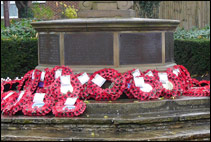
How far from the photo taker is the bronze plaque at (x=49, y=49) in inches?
308

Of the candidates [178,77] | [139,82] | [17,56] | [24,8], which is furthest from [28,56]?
[24,8]

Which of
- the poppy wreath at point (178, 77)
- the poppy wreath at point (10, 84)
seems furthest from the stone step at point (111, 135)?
the poppy wreath at point (10, 84)

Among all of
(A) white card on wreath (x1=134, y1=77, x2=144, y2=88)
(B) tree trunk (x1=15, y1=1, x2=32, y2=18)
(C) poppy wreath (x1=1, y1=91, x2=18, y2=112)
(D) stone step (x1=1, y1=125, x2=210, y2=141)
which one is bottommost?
(D) stone step (x1=1, y1=125, x2=210, y2=141)

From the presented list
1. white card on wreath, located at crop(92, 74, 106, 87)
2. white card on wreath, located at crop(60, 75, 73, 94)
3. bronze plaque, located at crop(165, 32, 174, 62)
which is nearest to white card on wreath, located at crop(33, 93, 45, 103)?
white card on wreath, located at crop(60, 75, 73, 94)

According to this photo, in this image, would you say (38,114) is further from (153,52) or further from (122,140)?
(153,52)

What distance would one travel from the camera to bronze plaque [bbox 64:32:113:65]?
24.8 ft

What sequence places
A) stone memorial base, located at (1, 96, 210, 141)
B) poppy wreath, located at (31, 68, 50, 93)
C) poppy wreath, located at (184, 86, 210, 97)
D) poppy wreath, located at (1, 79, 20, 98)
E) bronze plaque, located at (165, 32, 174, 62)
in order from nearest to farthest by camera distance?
1. stone memorial base, located at (1, 96, 210, 141)
2. poppy wreath, located at (184, 86, 210, 97)
3. poppy wreath, located at (31, 68, 50, 93)
4. bronze plaque, located at (165, 32, 174, 62)
5. poppy wreath, located at (1, 79, 20, 98)

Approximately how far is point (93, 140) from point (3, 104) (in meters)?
1.80

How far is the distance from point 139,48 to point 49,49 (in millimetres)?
1561

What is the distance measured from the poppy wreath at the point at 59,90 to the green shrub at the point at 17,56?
14.0 ft

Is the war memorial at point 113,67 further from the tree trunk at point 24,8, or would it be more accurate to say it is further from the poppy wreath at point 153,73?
the tree trunk at point 24,8

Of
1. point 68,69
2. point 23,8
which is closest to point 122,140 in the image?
point 68,69

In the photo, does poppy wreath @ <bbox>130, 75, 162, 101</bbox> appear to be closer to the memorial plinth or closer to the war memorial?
the war memorial

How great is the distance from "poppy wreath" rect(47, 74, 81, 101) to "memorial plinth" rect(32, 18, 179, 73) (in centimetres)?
41
